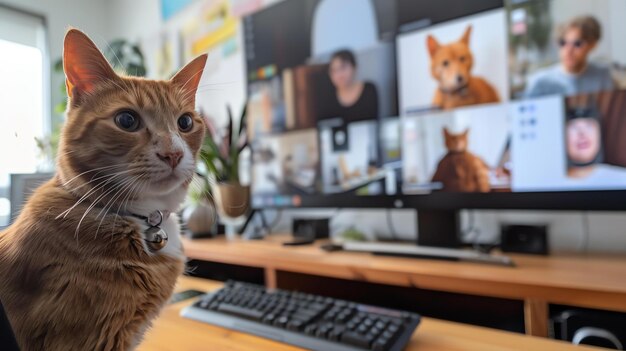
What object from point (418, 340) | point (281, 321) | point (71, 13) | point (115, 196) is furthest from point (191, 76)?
point (71, 13)

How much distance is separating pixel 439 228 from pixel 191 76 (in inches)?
26.0

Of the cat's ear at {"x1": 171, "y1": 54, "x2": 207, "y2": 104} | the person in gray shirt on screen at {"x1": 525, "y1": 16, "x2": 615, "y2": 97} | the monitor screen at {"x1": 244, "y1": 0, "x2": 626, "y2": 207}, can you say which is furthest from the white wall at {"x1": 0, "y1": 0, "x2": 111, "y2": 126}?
the person in gray shirt on screen at {"x1": 525, "y1": 16, "x2": 615, "y2": 97}

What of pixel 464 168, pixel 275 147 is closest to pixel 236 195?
pixel 275 147

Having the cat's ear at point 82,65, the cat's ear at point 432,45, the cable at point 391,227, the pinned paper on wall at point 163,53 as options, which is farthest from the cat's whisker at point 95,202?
the pinned paper on wall at point 163,53

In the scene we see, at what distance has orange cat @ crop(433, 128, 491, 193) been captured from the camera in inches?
31.8

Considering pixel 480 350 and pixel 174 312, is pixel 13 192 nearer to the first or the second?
pixel 174 312

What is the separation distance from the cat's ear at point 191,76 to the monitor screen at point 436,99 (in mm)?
563

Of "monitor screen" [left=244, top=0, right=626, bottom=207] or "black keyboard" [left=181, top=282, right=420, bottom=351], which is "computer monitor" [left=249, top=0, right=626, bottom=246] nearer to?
"monitor screen" [left=244, top=0, right=626, bottom=207]

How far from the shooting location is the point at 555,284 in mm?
544

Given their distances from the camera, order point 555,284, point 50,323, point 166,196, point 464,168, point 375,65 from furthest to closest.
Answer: point 375,65 → point 464,168 → point 555,284 → point 166,196 → point 50,323

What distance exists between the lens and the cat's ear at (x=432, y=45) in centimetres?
86

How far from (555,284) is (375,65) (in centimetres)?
64

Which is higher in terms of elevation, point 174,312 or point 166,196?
point 166,196

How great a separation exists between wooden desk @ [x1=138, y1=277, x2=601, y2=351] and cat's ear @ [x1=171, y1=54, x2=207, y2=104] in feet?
0.80
